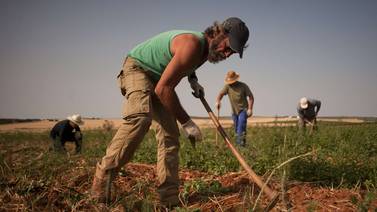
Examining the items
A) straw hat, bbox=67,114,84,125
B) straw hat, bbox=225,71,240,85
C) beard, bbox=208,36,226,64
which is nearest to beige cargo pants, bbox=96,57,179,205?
beard, bbox=208,36,226,64

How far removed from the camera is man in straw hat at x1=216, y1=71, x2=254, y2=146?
841 cm

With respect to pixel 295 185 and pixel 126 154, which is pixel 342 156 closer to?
pixel 295 185

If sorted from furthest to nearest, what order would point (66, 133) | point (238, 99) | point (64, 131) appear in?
point (66, 133) < point (64, 131) < point (238, 99)

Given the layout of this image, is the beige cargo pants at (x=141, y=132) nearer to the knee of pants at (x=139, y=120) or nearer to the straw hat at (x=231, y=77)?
the knee of pants at (x=139, y=120)

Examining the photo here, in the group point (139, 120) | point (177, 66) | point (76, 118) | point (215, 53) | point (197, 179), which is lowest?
point (76, 118)

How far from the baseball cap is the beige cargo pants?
34.0 inches

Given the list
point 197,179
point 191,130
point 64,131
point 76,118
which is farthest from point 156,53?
point 76,118

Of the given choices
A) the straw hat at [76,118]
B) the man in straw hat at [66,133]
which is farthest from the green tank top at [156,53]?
the straw hat at [76,118]

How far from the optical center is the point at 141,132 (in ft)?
9.65

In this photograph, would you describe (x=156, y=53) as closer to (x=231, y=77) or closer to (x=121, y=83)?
(x=121, y=83)

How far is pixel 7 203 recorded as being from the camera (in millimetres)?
2666

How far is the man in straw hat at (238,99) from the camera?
841 cm

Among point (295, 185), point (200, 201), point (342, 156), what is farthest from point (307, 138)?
point (200, 201)

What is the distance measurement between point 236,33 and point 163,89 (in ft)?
2.67
